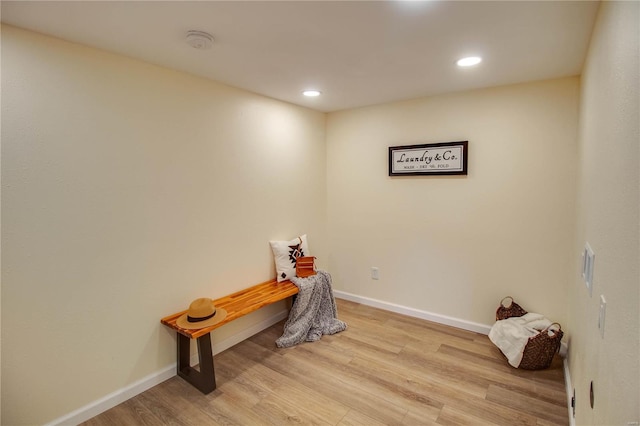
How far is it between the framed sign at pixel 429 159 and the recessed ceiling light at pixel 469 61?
0.88 meters

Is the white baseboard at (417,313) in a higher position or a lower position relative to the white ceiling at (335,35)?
lower

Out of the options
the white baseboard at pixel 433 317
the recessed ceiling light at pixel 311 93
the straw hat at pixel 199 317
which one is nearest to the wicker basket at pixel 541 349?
the white baseboard at pixel 433 317

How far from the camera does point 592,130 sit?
5.78ft

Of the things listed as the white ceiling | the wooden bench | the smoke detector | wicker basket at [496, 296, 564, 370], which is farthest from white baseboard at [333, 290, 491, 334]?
the smoke detector

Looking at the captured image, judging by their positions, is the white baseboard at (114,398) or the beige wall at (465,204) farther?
the beige wall at (465,204)

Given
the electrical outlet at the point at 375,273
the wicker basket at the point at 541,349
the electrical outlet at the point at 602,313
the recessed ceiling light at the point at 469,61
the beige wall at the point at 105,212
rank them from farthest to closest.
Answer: the electrical outlet at the point at 375,273 → the wicker basket at the point at 541,349 → the recessed ceiling light at the point at 469,61 → the beige wall at the point at 105,212 → the electrical outlet at the point at 602,313

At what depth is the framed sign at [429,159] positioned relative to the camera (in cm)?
310

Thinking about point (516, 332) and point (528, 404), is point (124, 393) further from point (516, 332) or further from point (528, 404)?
point (516, 332)

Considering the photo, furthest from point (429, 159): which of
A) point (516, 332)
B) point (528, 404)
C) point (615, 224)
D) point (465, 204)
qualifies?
point (615, 224)

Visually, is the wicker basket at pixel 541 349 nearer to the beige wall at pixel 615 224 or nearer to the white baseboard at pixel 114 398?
the beige wall at pixel 615 224

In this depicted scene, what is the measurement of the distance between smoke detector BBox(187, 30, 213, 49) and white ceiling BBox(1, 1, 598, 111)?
0.12 ft

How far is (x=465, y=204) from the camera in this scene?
3.13 m

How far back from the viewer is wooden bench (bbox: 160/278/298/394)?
7.55 ft

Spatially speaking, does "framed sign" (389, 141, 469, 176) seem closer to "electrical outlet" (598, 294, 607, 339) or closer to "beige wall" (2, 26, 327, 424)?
"beige wall" (2, 26, 327, 424)
